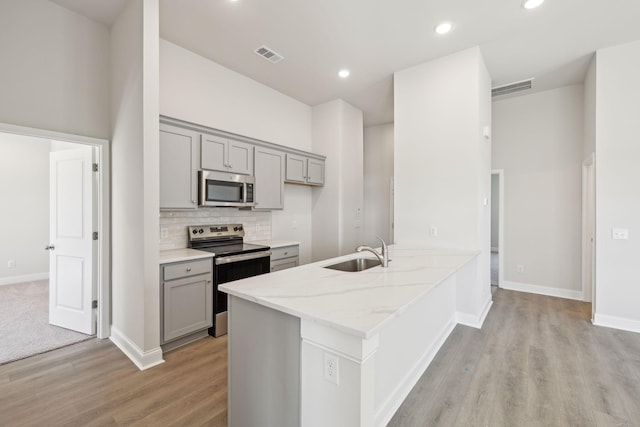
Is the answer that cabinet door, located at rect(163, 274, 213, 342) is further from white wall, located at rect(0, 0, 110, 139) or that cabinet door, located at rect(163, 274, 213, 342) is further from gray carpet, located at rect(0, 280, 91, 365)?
white wall, located at rect(0, 0, 110, 139)

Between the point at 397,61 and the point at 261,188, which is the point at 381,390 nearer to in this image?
the point at 261,188

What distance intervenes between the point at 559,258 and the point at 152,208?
555 cm

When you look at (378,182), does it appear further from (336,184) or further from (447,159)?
(447,159)

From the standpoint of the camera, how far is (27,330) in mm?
3111

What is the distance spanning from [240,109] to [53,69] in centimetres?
194

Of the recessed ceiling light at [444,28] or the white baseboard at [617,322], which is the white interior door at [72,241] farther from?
the white baseboard at [617,322]

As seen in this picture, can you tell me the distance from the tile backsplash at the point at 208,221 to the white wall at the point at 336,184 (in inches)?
39.3

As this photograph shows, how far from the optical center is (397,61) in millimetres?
3643

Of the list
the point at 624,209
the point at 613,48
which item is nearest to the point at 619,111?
the point at 613,48

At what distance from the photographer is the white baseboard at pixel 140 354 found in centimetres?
248

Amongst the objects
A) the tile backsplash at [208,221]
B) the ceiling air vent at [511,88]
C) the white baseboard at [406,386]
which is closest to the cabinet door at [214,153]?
the tile backsplash at [208,221]

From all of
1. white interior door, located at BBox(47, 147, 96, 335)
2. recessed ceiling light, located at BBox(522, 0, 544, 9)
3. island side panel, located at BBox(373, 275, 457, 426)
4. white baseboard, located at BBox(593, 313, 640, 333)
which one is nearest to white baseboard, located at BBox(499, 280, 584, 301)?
white baseboard, located at BBox(593, 313, 640, 333)

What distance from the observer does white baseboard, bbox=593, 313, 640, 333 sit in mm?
3229

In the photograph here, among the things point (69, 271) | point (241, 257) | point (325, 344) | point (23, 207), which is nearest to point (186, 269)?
point (241, 257)
